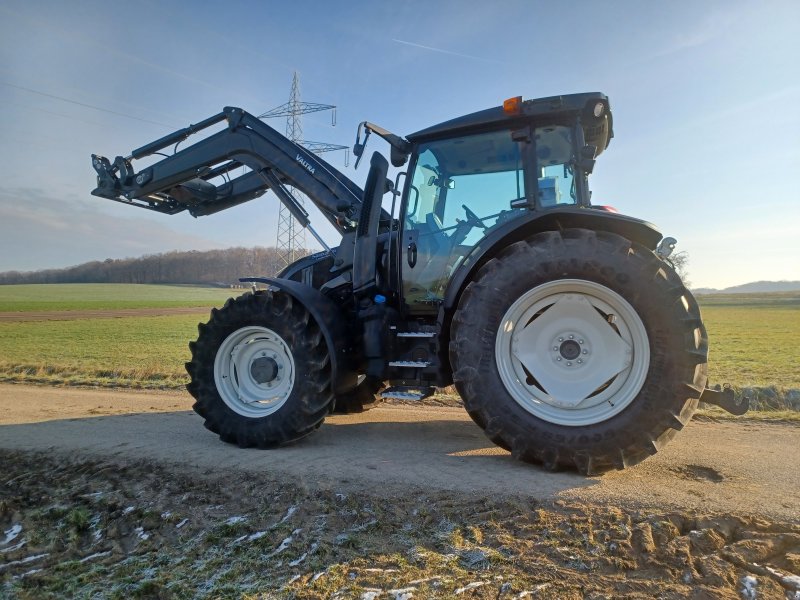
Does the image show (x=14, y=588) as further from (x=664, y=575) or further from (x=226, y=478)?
(x=664, y=575)

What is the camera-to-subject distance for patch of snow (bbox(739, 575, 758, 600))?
2.11 m

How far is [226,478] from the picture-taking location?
377 centimetres

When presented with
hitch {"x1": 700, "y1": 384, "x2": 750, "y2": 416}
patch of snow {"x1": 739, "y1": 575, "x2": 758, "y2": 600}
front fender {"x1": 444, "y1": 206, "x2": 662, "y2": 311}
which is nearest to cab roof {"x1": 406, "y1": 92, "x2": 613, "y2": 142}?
front fender {"x1": 444, "y1": 206, "x2": 662, "y2": 311}

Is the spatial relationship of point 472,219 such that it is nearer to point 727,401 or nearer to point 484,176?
point 484,176

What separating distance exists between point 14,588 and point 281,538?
128 cm

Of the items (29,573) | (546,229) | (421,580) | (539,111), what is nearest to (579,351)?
(546,229)

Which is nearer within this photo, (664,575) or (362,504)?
(664,575)

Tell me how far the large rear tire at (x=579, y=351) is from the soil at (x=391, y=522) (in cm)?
30

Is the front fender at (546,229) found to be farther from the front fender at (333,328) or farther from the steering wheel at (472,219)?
the front fender at (333,328)

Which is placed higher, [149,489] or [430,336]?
[430,336]

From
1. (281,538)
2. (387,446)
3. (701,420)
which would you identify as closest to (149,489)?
(281,538)

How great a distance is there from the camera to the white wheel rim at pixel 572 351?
363cm

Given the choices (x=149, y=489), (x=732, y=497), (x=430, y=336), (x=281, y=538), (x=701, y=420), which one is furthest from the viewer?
(x=701, y=420)

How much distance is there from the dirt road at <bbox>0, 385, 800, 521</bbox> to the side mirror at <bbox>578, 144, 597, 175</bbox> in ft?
7.74
